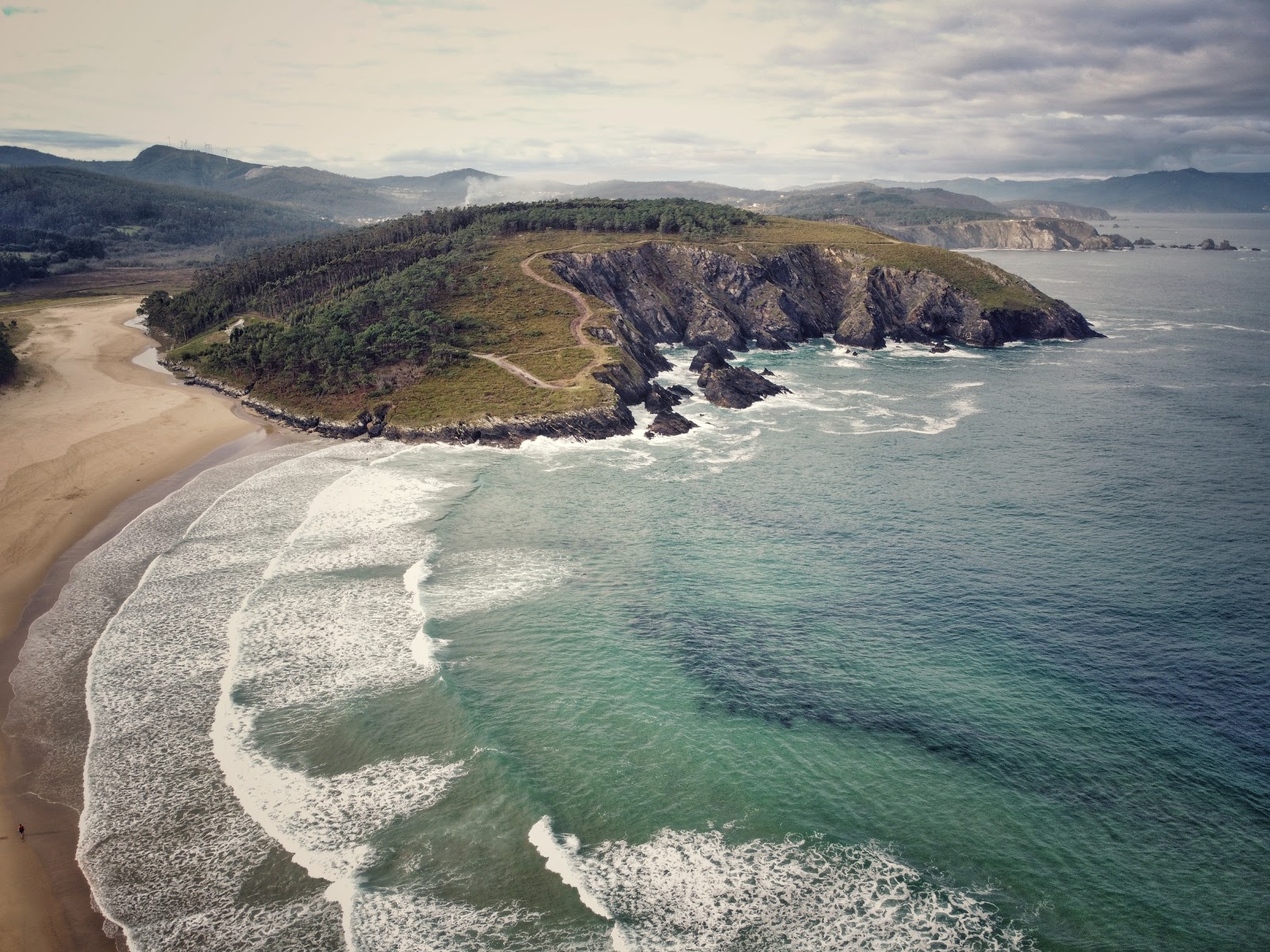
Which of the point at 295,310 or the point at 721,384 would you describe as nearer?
the point at 721,384

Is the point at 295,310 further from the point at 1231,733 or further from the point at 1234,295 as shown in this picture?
the point at 1234,295

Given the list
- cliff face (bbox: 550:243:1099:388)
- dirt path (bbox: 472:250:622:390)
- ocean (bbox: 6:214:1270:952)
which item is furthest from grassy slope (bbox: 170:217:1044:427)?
ocean (bbox: 6:214:1270:952)

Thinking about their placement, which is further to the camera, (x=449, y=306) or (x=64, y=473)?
(x=449, y=306)

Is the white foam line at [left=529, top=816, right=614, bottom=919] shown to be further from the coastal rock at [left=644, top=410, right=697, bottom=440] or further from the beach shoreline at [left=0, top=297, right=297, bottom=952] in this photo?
the coastal rock at [left=644, top=410, right=697, bottom=440]

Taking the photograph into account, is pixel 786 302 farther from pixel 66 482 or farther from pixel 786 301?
pixel 66 482

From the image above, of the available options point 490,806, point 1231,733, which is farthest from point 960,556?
point 490,806

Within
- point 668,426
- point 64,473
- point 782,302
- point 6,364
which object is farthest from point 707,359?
point 6,364
